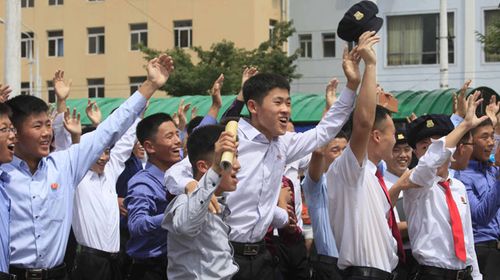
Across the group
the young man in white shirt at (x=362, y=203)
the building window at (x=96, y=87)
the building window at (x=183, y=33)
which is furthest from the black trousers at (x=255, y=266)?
the building window at (x=96, y=87)

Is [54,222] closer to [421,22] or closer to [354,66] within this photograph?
[354,66]

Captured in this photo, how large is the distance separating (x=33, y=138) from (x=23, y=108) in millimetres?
213

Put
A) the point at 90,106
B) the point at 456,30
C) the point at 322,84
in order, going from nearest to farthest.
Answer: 1. the point at 90,106
2. the point at 456,30
3. the point at 322,84

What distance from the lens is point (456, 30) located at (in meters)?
30.7

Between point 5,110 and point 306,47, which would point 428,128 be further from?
point 306,47

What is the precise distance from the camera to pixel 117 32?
3656 cm

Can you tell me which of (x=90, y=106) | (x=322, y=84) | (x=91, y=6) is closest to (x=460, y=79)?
(x=322, y=84)

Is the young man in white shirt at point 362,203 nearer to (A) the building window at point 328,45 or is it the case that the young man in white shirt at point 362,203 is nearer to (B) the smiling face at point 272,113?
(B) the smiling face at point 272,113

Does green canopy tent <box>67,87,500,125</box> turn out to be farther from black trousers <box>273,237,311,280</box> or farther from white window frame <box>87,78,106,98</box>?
white window frame <box>87,78,106,98</box>

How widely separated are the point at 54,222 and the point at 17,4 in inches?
350

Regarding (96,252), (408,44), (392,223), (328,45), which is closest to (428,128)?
(392,223)

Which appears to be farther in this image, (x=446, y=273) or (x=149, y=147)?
(x=149, y=147)

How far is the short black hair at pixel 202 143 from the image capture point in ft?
17.0

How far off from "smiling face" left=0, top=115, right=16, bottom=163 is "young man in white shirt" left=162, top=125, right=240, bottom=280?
3.00 ft
